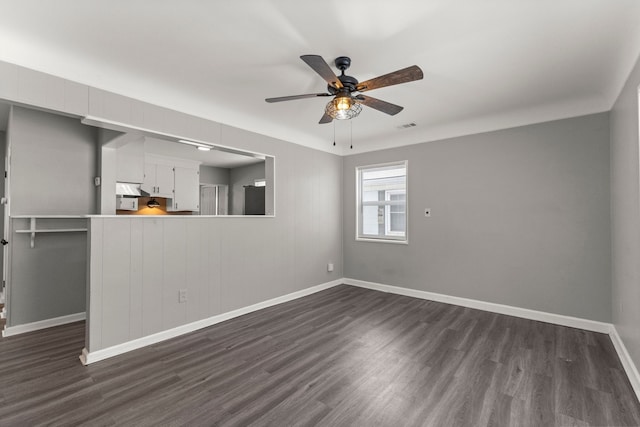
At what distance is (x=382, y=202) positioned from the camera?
16.7 ft

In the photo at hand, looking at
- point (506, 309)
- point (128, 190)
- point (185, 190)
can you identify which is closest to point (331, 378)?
point (506, 309)

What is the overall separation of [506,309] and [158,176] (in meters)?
6.62

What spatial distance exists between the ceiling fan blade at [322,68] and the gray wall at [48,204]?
131 inches

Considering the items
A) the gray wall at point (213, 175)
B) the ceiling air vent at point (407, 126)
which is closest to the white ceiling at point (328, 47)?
the ceiling air vent at point (407, 126)

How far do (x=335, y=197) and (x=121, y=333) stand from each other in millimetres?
3640

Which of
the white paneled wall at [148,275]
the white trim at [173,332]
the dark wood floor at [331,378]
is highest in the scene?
the white paneled wall at [148,275]

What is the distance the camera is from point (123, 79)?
2.70m

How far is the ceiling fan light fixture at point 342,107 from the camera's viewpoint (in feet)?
8.02

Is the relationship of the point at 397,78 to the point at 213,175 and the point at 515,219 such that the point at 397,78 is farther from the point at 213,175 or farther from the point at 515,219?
the point at 213,175

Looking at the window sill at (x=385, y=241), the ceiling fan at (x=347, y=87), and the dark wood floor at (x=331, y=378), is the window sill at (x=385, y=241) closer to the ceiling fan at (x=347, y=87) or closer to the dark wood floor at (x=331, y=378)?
the dark wood floor at (x=331, y=378)

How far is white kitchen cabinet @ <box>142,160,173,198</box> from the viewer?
6.09 metres

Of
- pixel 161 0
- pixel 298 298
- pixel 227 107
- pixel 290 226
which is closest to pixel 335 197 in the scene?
pixel 290 226

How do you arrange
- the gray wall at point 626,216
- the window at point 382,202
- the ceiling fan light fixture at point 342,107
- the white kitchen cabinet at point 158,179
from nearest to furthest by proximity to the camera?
1. the gray wall at point 626,216
2. the ceiling fan light fixture at point 342,107
3. the window at point 382,202
4. the white kitchen cabinet at point 158,179

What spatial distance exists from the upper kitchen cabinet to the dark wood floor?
336 cm
